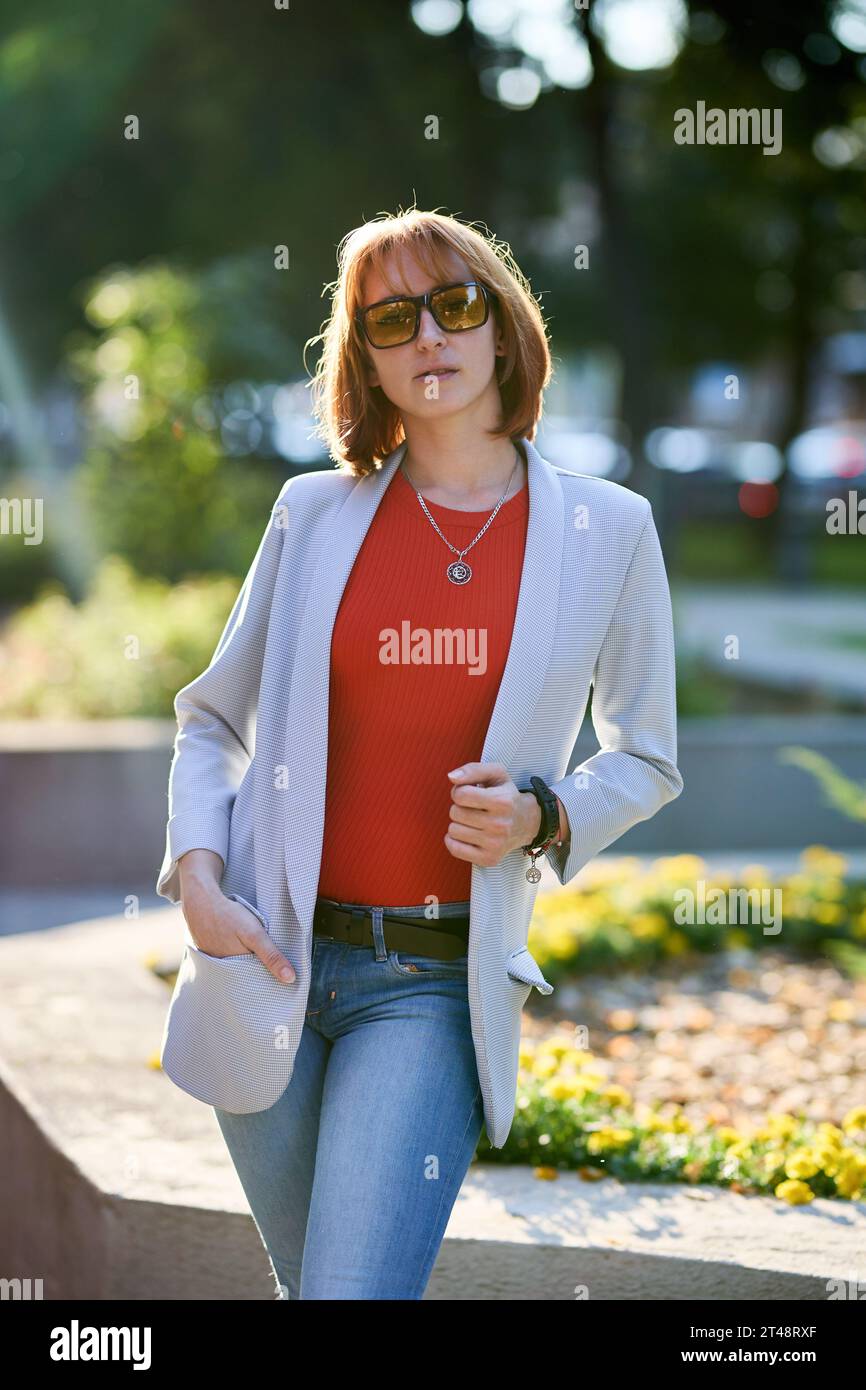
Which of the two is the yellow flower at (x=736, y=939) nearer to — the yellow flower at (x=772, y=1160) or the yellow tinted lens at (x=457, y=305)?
the yellow flower at (x=772, y=1160)

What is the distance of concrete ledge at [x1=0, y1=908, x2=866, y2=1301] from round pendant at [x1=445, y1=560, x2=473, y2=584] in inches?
50.2

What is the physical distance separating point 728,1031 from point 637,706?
104 inches

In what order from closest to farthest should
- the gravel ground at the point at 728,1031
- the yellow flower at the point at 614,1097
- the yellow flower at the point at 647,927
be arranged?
the yellow flower at the point at 614,1097 → the gravel ground at the point at 728,1031 → the yellow flower at the point at 647,927

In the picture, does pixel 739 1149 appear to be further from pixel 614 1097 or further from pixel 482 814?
pixel 482 814

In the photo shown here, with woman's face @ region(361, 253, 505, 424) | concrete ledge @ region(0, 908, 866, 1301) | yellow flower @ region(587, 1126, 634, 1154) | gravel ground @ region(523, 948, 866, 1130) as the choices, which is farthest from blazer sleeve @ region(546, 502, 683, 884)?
gravel ground @ region(523, 948, 866, 1130)

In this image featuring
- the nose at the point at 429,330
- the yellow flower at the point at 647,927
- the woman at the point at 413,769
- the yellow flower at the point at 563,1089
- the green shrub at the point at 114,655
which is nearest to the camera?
the woman at the point at 413,769

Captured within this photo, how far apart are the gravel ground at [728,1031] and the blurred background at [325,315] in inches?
1.6

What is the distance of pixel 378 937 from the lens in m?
2.34

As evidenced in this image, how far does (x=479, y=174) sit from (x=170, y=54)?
4062mm

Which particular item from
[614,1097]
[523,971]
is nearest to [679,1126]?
[614,1097]

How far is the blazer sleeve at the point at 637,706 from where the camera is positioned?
240cm

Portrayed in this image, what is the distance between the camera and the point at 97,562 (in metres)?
13.2

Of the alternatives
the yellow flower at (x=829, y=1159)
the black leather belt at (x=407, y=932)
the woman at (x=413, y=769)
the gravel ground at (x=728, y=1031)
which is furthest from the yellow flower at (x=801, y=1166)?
the black leather belt at (x=407, y=932)

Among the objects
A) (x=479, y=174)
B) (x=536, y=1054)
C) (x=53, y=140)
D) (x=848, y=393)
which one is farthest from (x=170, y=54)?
(x=848, y=393)
